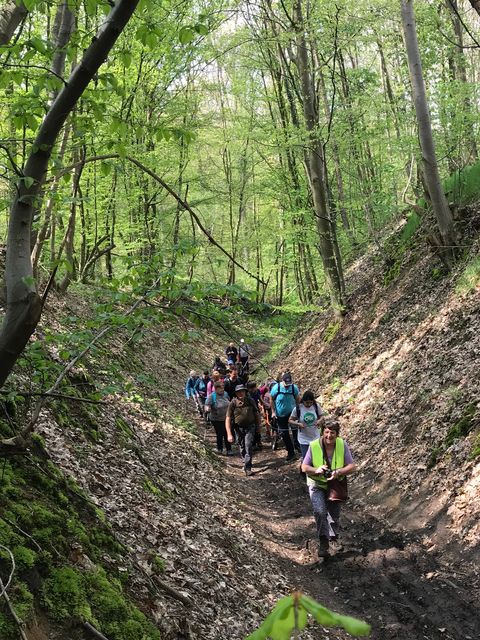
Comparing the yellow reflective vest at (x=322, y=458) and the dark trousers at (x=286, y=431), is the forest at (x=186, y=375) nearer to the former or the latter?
the dark trousers at (x=286, y=431)

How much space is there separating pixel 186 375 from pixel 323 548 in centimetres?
1302

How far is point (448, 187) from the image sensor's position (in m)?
14.1

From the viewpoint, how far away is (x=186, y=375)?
19484 millimetres

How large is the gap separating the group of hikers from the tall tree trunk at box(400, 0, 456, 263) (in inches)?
202

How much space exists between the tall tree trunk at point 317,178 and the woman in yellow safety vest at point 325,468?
9450 millimetres

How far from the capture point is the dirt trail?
5359 millimetres

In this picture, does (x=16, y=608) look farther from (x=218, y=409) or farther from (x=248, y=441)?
(x=218, y=409)

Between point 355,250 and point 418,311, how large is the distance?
1517 centimetres

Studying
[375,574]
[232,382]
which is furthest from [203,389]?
[375,574]

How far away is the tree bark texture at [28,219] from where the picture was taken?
226 centimetres

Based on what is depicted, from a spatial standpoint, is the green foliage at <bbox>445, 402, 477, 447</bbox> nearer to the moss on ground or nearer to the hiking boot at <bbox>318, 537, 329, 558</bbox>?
the hiking boot at <bbox>318, 537, 329, 558</bbox>

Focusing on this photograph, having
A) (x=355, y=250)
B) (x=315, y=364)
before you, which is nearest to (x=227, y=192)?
(x=355, y=250)

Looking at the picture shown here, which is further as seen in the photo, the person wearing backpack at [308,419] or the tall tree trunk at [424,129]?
the tall tree trunk at [424,129]

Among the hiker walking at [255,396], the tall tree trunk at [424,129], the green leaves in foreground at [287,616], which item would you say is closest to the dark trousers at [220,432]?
the hiker walking at [255,396]
